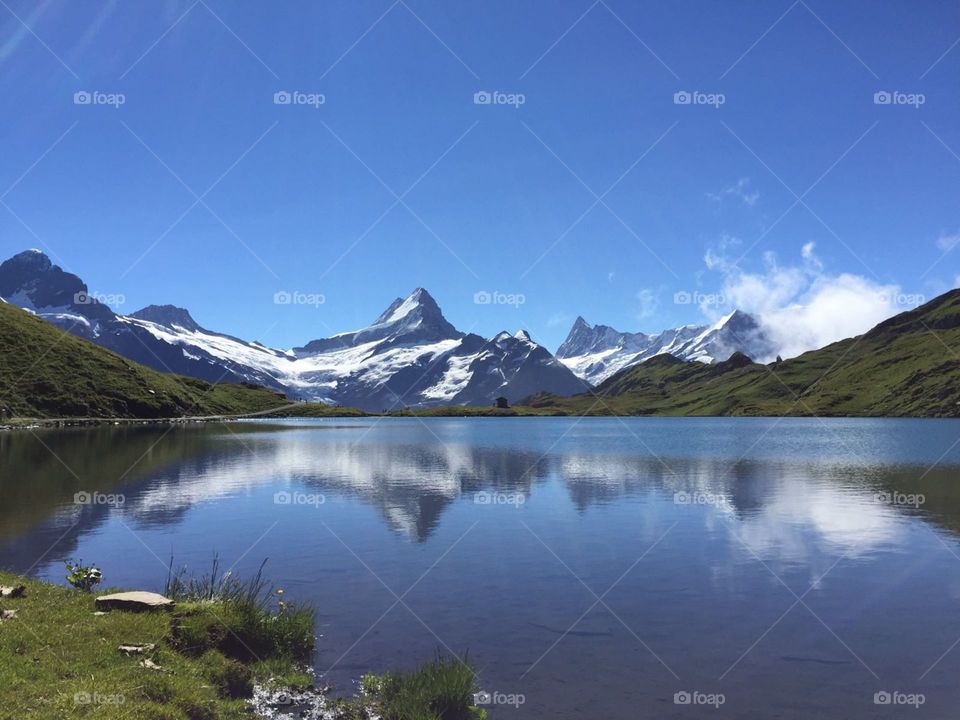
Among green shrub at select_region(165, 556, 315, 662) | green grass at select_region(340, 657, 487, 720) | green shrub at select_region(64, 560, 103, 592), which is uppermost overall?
green shrub at select_region(64, 560, 103, 592)

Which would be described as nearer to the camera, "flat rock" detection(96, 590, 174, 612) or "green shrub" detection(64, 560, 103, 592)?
"flat rock" detection(96, 590, 174, 612)

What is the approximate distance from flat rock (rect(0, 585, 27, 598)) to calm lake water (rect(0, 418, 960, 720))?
7.38 m

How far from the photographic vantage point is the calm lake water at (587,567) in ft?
69.3

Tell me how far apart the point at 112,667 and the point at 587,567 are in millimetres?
24245

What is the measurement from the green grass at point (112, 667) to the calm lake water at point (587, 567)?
11.2ft

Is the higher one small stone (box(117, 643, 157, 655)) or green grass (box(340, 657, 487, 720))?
small stone (box(117, 643, 157, 655))

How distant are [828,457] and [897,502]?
5226cm

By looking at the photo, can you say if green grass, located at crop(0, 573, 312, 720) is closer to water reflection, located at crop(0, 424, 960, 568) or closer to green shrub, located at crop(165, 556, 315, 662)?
green shrub, located at crop(165, 556, 315, 662)

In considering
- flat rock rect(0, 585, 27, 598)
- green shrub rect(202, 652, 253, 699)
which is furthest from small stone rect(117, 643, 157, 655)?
flat rock rect(0, 585, 27, 598)

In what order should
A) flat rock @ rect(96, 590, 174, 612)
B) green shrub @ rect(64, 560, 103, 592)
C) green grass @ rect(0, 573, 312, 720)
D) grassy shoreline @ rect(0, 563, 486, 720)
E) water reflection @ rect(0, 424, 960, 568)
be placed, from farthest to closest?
water reflection @ rect(0, 424, 960, 568) < green shrub @ rect(64, 560, 103, 592) < flat rock @ rect(96, 590, 174, 612) < grassy shoreline @ rect(0, 563, 486, 720) < green grass @ rect(0, 573, 312, 720)

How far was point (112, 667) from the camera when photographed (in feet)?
56.7

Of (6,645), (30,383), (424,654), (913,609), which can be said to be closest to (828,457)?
(913,609)

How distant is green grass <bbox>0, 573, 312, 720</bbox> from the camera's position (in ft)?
49.3

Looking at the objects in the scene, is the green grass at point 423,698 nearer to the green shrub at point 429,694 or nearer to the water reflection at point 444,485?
the green shrub at point 429,694
